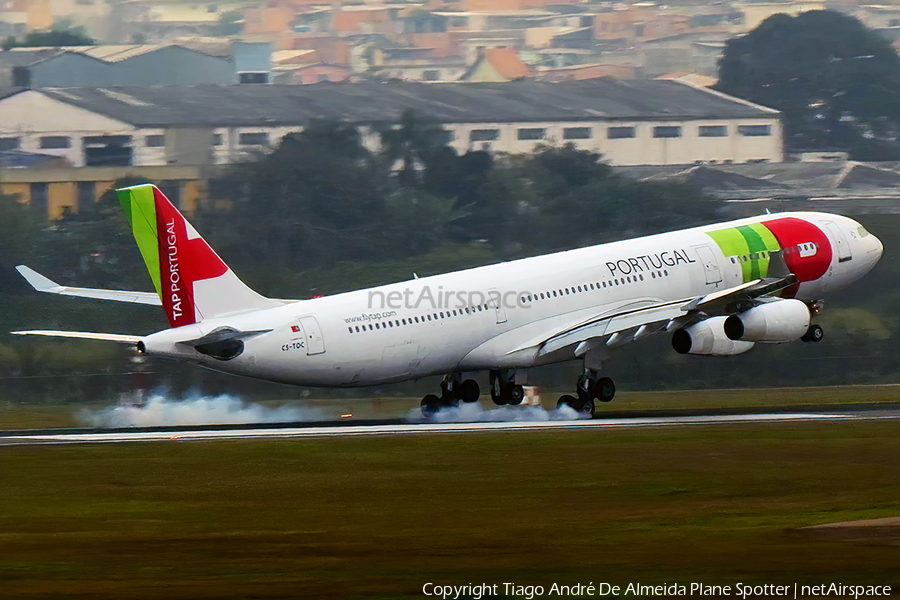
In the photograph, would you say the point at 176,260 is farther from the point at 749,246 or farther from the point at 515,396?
the point at 749,246

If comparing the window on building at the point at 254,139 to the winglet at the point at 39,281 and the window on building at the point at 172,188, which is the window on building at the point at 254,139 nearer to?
the window on building at the point at 172,188

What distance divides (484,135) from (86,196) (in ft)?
72.3

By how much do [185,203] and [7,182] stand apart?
9.11 meters

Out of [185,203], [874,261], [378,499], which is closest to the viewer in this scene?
[378,499]

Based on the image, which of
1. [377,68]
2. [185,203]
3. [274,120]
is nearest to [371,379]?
[185,203]

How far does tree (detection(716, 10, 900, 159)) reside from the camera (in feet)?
327

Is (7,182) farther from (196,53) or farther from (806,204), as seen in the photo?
(806,204)

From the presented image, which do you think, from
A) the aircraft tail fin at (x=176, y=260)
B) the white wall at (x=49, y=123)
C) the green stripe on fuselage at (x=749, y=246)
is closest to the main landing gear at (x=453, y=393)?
the aircraft tail fin at (x=176, y=260)

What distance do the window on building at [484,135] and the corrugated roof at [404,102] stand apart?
0.89m

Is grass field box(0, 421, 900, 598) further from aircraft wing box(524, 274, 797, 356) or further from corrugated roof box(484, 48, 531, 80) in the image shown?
corrugated roof box(484, 48, 531, 80)

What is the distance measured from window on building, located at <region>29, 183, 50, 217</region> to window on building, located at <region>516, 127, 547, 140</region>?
25669 millimetres

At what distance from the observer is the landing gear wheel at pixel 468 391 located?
49812mm

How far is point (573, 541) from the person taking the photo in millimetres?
25375

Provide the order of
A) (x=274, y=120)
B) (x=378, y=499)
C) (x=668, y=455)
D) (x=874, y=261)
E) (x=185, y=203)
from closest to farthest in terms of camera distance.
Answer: (x=378, y=499) < (x=668, y=455) < (x=874, y=261) < (x=185, y=203) < (x=274, y=120)
